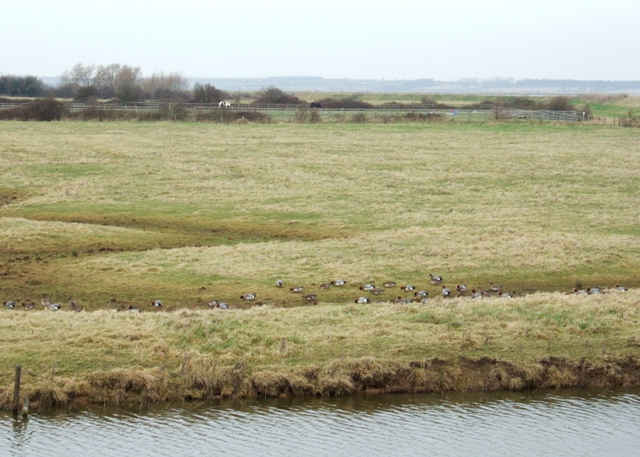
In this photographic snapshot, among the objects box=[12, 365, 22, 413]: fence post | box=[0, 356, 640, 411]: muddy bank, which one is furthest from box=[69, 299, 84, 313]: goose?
box=[12, 365, 22, 413]: fence post

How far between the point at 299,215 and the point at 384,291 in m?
13.6

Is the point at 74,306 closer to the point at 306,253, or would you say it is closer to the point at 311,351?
the point at 311,351

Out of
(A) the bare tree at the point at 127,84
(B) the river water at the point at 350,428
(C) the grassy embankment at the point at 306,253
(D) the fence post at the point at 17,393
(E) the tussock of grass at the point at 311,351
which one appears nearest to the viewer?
(B) the river water at the point at 350,428

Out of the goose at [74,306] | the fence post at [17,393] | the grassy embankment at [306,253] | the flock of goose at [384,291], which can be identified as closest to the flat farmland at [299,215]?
the grassy embankment at [306,253]

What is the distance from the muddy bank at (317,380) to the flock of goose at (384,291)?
466 cm

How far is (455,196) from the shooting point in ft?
146

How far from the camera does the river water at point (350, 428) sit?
16.3 metres

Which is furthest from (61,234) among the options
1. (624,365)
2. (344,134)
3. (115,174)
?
(344,134)

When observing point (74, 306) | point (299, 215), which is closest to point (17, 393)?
→ point (74, 306)

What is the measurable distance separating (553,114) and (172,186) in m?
63.8

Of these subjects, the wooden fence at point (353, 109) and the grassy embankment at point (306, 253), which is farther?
the wooden fence at point (353, 109)

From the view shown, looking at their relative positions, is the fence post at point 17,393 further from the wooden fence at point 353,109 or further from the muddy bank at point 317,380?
the wooden fence at point 353,109

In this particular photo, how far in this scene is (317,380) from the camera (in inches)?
757

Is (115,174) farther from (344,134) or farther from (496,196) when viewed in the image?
(344,134)
